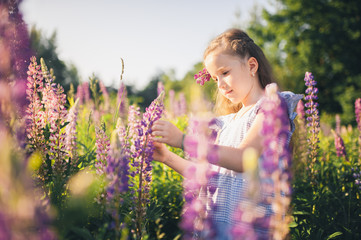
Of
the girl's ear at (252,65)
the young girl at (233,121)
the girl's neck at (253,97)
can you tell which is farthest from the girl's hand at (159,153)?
the girl's ear at (252,65)

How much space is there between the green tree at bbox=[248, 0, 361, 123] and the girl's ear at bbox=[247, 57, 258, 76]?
19.7 meters

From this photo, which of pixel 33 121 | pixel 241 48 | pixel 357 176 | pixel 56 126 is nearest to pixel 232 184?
pixel 241 48

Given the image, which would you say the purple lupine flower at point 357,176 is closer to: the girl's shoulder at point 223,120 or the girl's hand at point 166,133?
the girl's shoulder at point 223,120

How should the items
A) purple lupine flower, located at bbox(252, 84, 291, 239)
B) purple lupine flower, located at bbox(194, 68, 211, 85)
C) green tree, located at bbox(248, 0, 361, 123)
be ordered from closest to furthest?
1. purple lupine flower, located at bbox(252, 84, 291, 239)
2. purple lupine flower, located at bbox(194, 68, 211, 85)
3. green tree, located at bbox(248, 0, 361, 123)

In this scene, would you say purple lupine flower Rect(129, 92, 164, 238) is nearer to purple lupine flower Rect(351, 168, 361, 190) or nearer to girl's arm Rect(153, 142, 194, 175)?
girl's arm Rect(153, 142, 194, 175)

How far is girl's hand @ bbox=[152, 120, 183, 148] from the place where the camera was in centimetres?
183

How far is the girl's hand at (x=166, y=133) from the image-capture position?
1.83 meters

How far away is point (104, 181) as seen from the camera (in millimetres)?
1867

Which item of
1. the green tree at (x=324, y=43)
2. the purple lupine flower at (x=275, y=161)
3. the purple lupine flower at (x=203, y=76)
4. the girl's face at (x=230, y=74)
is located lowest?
the purple lupine flower at (x=275, y=161)

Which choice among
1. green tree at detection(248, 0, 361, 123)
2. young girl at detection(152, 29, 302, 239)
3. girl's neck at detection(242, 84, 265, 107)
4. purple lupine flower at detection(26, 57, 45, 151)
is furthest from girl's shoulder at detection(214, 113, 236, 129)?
green tree at detection(248, 0, 361, 123)

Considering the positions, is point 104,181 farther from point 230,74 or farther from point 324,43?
point 324,43

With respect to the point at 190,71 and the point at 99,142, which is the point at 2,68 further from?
the point at 190,71

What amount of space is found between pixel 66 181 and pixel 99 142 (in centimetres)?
40

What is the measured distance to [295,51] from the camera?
949 inches
